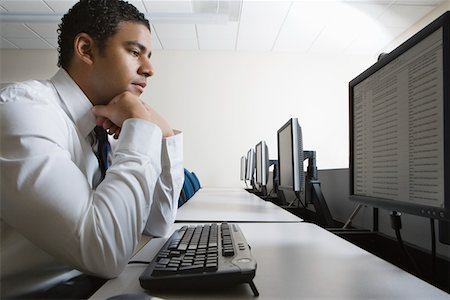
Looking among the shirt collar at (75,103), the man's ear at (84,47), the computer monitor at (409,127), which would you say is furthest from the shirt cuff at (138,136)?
the computer monitor at (409,127)

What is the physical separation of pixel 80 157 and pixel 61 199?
9.7 inches

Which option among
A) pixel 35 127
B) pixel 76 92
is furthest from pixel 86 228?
pixel 76 92

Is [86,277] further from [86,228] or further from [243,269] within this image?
[243,269]

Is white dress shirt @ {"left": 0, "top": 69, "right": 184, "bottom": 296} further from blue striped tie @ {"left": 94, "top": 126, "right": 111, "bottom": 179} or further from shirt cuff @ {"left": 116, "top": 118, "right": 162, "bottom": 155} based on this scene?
blue striped tie @ {"left": 94, "top": 126, "right": 111, "bottom": 179}

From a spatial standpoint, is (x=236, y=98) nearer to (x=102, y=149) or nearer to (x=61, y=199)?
(x=102, y=149)

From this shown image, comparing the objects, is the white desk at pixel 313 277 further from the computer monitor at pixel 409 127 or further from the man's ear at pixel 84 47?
the man's ear at pixel 84 47

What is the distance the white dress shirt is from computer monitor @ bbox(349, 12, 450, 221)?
1.66ft

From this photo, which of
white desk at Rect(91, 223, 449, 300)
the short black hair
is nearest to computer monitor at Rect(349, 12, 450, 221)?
white desk at Rect(91, 223, 449, 300)

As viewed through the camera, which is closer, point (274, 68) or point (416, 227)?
point (416, 227)

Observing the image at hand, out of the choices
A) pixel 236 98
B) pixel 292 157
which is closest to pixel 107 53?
pixel 292 157

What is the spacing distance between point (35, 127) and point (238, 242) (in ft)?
1.52

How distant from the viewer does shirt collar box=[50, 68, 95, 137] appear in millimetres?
905

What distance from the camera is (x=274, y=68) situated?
5.71m

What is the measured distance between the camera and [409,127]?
2.40 ft
